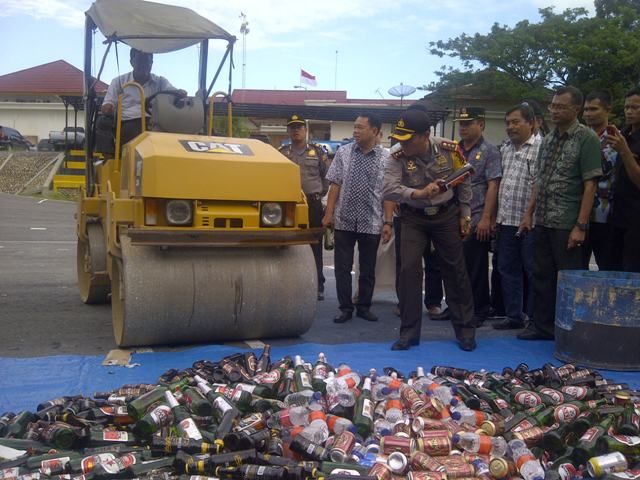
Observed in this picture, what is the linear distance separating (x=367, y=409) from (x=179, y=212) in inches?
89.1

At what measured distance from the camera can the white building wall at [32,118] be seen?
4916cm

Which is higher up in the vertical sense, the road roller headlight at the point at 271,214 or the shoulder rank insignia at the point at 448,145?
the shoulder rank insignia at the point at 448,145

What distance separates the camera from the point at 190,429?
3852 mm

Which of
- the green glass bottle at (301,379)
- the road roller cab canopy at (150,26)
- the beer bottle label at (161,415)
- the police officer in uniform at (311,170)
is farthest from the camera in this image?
→ the police officer in uniform at (311,170)

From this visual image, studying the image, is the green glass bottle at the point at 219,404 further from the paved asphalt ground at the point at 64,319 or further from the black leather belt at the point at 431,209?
the black leather belt at the point at 431,209

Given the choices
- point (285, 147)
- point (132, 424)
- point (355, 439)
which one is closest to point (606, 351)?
point (355, 439)

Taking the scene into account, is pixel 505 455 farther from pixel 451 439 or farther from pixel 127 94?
pixel 127 94

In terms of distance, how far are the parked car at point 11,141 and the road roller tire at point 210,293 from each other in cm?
3680

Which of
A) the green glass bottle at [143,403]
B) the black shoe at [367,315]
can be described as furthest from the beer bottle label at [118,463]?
the black shoe at [367,315]

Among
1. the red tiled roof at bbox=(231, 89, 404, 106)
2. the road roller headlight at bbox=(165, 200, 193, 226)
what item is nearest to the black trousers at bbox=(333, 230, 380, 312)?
the road roller headlight at bbox=(165, 200, 193, 226)

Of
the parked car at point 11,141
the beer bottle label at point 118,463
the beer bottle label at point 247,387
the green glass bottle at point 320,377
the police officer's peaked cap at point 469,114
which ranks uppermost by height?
the parked car at point 11,141

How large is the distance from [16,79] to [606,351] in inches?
2163

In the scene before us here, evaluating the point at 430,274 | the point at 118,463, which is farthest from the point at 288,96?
→ the point at 118,463

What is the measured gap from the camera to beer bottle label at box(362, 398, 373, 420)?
409 centimetres
